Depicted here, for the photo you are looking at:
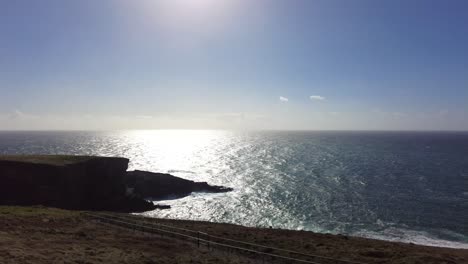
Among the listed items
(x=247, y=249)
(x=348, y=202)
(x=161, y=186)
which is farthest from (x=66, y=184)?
(x=348, y=202)

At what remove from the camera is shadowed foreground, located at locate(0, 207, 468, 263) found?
2095 centimetres

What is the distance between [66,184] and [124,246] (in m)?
38.0

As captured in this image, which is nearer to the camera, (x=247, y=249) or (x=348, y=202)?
(x=247, y=249)

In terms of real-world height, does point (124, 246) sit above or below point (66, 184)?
above

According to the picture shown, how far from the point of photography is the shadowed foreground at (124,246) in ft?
68.7

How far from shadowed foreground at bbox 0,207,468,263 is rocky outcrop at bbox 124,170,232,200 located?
46.2m

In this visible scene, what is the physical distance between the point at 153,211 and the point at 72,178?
15.0m

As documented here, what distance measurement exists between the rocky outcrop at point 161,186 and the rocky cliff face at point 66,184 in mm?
11847

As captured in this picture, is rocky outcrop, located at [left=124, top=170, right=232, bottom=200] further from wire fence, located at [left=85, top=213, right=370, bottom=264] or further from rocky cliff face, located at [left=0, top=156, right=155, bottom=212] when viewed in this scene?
wire fence, located at [left=85, top=213, right=370, bottom=264]

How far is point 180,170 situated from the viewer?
12206 cm

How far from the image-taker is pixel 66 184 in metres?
56.8

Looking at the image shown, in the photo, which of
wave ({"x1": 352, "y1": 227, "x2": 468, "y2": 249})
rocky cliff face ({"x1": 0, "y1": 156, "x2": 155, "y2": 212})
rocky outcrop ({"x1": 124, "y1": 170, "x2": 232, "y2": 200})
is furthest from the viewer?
rocky outcrop ({"x1": 124, "y1": 170, "x2": 232, "y2": 200})

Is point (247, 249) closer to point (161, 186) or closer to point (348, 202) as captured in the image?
point (348, 202)

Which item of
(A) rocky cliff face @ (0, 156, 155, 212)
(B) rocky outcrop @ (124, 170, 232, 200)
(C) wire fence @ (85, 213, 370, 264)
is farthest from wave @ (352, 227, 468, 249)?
(B) rocky outcrop @ (124, 170, 232, 200)
